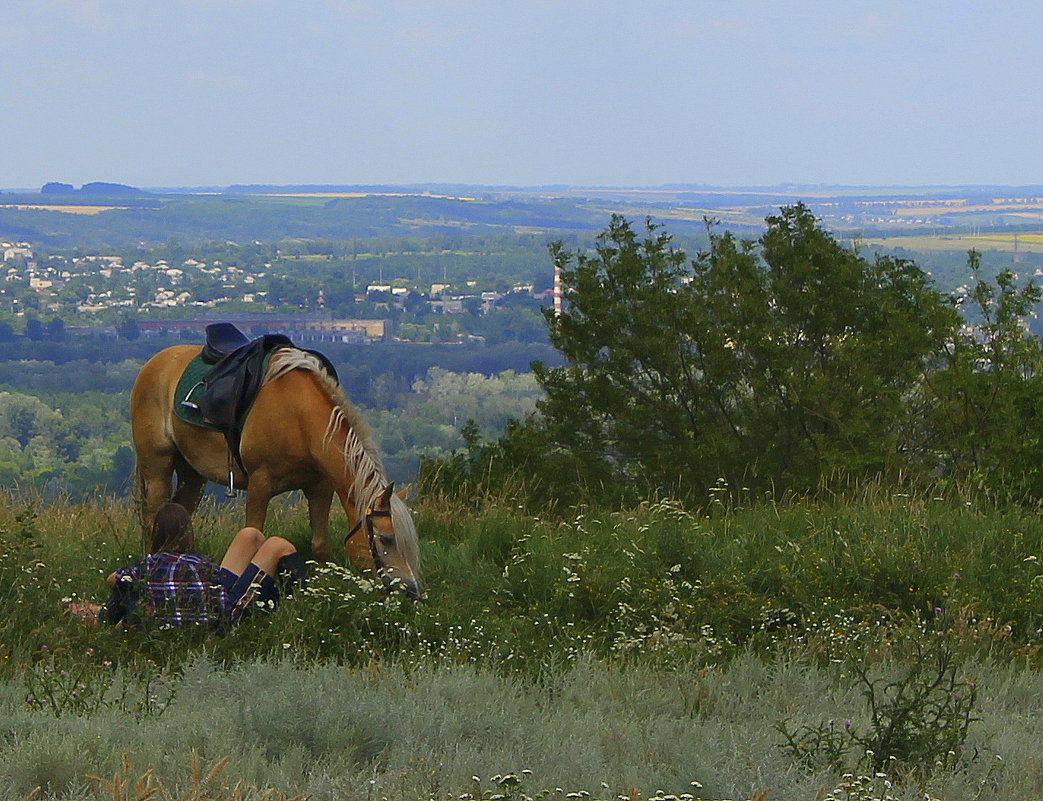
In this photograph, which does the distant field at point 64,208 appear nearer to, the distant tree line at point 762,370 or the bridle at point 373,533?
the distant tree line at point 762,370

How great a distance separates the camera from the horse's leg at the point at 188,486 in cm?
888

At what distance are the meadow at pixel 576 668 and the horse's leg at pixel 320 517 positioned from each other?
2.10 feet

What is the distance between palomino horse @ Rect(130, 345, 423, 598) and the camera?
695 cm

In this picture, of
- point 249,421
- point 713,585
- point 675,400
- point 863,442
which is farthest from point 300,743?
point 675,400

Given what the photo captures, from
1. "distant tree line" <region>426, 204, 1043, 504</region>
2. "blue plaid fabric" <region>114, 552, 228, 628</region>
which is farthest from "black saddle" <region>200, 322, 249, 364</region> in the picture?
"distant tree line" <region>426, 204, 1043, 504</region>

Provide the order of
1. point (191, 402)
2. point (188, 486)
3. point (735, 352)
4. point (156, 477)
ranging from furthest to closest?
point (735, 352)
point (188, 486)
point (156, 477)
point (191, 402)

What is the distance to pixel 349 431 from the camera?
7523 mm

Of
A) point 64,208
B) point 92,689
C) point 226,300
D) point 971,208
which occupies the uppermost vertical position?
point 971,208

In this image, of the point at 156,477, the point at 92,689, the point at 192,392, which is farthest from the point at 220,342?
the point at 92,689

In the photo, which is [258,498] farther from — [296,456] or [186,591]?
[186,591]

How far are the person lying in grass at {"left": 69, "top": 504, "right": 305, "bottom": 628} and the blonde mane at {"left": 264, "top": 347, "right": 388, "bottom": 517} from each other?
2.47ft

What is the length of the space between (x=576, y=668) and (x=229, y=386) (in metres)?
3.52

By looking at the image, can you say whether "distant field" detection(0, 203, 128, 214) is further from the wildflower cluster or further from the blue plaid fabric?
the wildflower cluster

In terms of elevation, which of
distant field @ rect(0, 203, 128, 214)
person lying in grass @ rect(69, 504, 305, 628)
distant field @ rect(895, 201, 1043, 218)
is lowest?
person lying in grass @ rect(69, 504, 305, 628)
